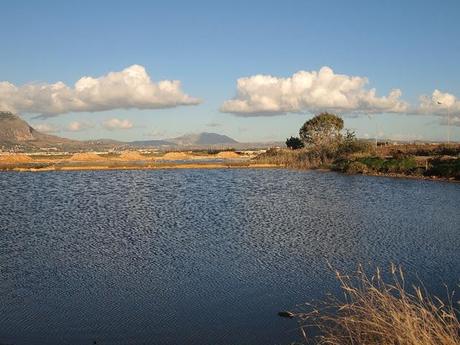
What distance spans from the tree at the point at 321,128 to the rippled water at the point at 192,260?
72.7m

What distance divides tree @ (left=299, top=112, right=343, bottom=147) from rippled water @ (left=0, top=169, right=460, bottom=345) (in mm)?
72658

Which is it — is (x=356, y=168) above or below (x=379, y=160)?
below

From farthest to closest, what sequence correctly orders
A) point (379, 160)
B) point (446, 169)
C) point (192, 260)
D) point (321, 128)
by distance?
point (321, 128) → point (379, 160) → point (446, 169) → point (192, 260)

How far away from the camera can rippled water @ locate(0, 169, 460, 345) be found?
1285 centimetres

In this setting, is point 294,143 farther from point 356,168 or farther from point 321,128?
point 356,168

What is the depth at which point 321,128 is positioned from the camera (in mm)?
116875

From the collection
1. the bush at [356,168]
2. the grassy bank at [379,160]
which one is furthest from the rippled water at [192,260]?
the bush at [356,168]

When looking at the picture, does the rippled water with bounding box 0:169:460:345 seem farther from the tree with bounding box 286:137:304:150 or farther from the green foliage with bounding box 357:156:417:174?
the tree with bounding box 286:137:304:150

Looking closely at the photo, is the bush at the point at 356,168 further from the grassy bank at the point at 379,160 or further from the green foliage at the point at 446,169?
the green foliage at the point at 446,169

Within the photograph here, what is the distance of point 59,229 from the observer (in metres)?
27.6

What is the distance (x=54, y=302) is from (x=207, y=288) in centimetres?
459

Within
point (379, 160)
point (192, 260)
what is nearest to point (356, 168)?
point (379, 160)

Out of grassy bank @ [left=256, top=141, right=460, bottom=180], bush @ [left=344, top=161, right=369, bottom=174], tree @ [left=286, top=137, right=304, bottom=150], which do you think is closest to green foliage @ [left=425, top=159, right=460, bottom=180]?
grassy bank @ [left=256, top=141, right=460, bottom=180]

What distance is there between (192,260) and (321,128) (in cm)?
10060
